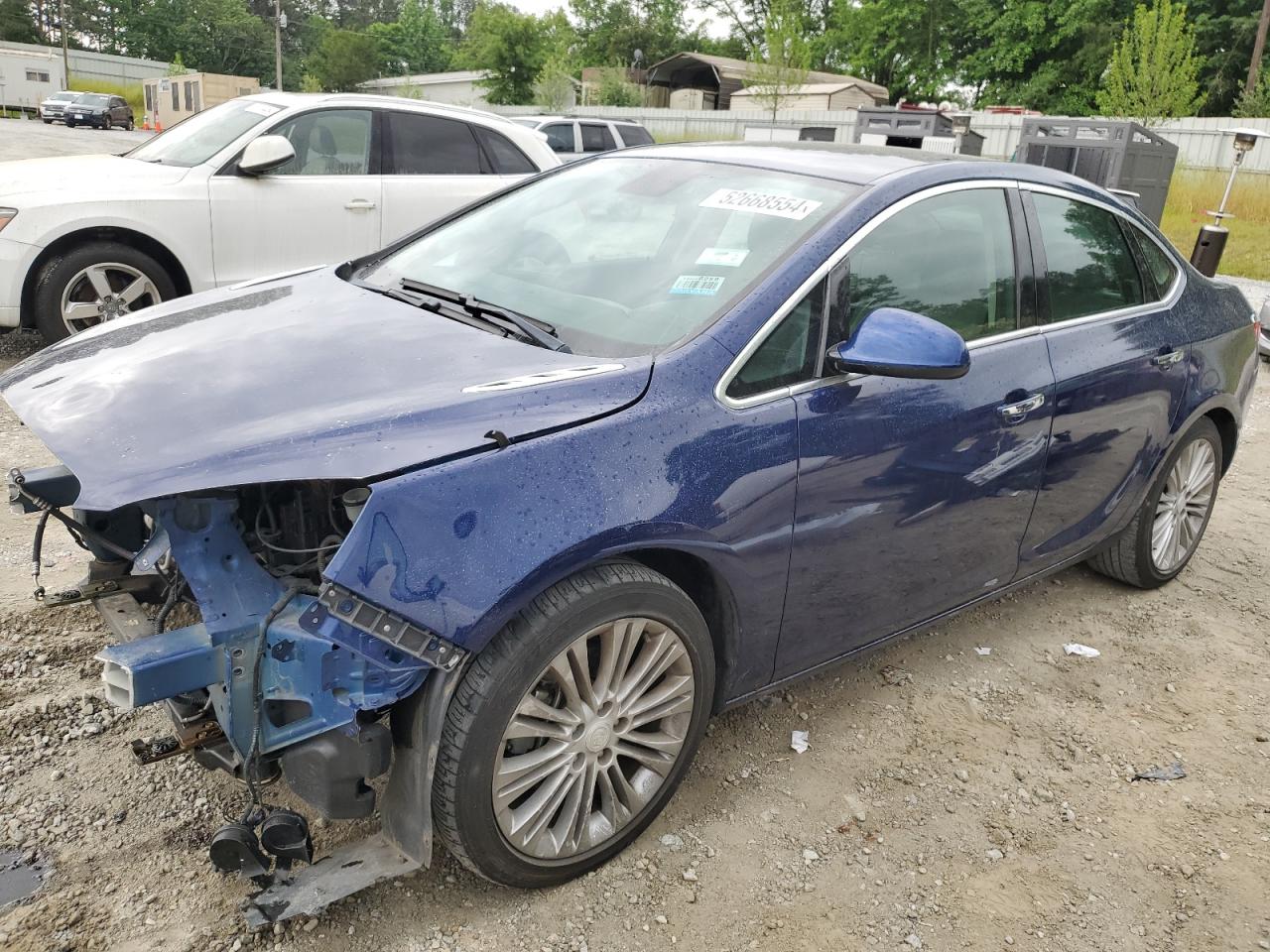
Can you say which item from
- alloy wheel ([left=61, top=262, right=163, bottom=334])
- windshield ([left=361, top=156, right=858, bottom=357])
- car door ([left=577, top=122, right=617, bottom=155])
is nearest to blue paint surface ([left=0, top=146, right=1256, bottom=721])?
windshield ([left=361, top=156, right=858, bottom=357])

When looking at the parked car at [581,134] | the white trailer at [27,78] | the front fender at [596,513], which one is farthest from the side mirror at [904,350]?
the white trailer at [27,78]

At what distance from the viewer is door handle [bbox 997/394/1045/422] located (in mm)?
3141

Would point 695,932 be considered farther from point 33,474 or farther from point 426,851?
point 33,474

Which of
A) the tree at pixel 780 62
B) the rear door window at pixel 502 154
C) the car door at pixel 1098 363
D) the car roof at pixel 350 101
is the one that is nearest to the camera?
the car door at pixel 1098 363

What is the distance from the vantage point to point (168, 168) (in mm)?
6434

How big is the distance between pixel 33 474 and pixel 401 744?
1.19 m

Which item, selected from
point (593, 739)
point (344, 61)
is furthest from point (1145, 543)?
point (344, 61)

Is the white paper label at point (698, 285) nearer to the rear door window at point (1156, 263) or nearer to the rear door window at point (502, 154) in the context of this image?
the rear door window at point (1156, 263)

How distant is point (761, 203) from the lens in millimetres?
2953

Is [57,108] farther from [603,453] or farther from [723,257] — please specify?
[603,453]

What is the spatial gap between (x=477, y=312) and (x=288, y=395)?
0.68m

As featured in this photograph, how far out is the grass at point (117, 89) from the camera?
202 ft

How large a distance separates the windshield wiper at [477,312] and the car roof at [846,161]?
3.07 feet

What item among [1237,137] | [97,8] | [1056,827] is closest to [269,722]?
[1056,827]
